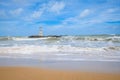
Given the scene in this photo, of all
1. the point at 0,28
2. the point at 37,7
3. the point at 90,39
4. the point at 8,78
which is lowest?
the point at 8,78

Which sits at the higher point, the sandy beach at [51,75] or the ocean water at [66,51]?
Result: the ocean water at [66,51]

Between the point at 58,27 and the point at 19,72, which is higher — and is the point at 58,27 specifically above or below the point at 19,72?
above

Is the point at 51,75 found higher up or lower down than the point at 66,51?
lower down

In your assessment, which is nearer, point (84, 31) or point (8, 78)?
point (8, 78)

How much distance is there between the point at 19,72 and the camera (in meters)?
2.57

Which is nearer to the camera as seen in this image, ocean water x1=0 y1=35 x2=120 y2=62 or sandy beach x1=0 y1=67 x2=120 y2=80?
sandy beach x1=0 y1=67 x2=120 y2=80

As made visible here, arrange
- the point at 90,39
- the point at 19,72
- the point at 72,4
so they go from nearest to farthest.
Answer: the point at 19,72
the point at 72,4
the point at 90,39

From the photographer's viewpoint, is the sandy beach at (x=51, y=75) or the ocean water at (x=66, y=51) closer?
the sandy beach at (x=51, y=75)

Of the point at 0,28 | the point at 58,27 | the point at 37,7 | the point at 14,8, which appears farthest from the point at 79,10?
the point at 0,28

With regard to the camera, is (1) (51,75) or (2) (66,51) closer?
(1) (51,75)

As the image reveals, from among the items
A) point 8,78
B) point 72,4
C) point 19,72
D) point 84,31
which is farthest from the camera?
point 84,31

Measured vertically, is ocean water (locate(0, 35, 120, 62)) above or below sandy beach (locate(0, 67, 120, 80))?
above

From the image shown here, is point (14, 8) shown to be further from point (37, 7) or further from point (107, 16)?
point (107, 16)

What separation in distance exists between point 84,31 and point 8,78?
12.3 feet
